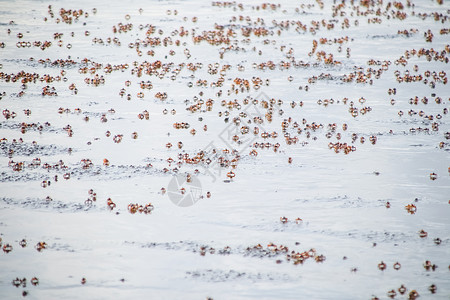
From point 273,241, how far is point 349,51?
17544 mm

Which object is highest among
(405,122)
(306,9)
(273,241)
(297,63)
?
(306,9)

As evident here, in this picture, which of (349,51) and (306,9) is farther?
(306,9)

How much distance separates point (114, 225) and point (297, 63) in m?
15.4

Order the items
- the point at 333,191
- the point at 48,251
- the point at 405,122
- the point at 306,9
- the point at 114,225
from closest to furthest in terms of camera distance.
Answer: the point at 48,251 < the point at 114,225 < the point at 333,191 < the point at 405,122 < the point at 306,9

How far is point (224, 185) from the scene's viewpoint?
13555 millimetres

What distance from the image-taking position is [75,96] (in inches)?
782

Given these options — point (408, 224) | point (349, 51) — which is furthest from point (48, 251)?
point (349, 51)

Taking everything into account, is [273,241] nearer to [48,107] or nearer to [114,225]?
[114,225]

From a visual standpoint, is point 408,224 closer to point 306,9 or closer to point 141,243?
point 141,243

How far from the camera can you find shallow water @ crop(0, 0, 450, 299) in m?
9.73

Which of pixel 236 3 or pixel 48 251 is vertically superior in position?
pixel 236 3

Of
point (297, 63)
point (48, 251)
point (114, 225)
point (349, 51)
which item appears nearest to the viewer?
point (48, 251)

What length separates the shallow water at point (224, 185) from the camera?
383 inches

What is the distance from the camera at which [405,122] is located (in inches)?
701
